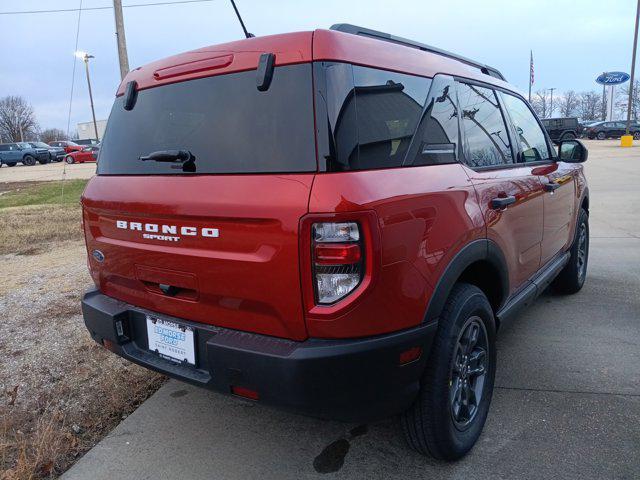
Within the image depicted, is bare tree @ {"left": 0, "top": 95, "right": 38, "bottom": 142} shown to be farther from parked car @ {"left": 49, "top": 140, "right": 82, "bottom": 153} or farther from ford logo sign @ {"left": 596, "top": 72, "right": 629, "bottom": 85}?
ford logo sign @ {"left": 596, "top": 72, "right": 629, "bottom": 85}

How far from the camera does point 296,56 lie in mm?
1979

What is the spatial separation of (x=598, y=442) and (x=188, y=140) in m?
2.46

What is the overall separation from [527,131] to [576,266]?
1.58 m

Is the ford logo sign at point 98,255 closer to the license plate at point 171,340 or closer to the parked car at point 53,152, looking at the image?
the license plate at point 171,340

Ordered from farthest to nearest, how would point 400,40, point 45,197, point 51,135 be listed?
1. point 51,135
2. point 45,197
3. point 400,40

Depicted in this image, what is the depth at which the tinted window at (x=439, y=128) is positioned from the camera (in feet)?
7.37

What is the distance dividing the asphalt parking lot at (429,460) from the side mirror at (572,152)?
1456 millimetres

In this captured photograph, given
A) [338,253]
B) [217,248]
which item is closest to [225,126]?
[217,248]

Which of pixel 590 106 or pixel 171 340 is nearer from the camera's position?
pixel 171 340

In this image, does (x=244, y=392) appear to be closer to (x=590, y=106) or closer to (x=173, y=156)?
(x=173, y=156)

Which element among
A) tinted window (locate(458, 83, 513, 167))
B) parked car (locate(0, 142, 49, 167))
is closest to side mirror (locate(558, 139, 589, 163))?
tinted window (locate(458, 83, 513, 167))

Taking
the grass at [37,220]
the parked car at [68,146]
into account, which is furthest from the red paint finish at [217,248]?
the parked car at [68,146]

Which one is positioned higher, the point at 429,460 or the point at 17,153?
the point at 17,153

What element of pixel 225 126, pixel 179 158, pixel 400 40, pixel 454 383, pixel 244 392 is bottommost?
pixel 454 383
